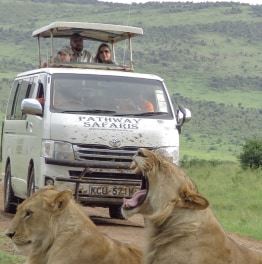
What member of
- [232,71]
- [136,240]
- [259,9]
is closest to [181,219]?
[136,240]

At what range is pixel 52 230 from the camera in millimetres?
6082

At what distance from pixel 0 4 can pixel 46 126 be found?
397 feet

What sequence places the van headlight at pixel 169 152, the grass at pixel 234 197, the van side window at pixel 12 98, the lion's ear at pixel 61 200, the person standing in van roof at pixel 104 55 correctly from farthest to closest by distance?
the van side window at pixel 12 98 < the grass at pixel 234 197 < the person standing in van roof at pixel 104 55 < the van headlight at pixel 169 152 < the lion's ear at pixel 61 200

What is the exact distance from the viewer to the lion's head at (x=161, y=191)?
554 cm

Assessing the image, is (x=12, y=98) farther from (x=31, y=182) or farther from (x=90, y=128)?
(x=90, y=128)

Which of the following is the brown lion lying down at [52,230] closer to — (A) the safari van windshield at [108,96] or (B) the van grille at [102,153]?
(B) the van grille at [102,153]

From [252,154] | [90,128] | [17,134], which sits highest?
[90,128]

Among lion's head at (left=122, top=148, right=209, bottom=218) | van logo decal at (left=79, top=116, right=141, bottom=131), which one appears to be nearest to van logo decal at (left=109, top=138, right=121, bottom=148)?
van logo decal at (left=79, top=116, right=141, bottom=131)

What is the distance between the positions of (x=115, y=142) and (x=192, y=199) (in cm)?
522

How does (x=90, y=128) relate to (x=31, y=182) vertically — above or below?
above

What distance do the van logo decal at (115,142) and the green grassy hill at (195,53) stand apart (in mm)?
46526

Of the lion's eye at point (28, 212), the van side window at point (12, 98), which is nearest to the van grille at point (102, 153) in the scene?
the van side window at point (12, 98)

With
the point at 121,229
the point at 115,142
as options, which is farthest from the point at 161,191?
the point at 121,229

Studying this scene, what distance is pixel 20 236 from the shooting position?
240 inches
